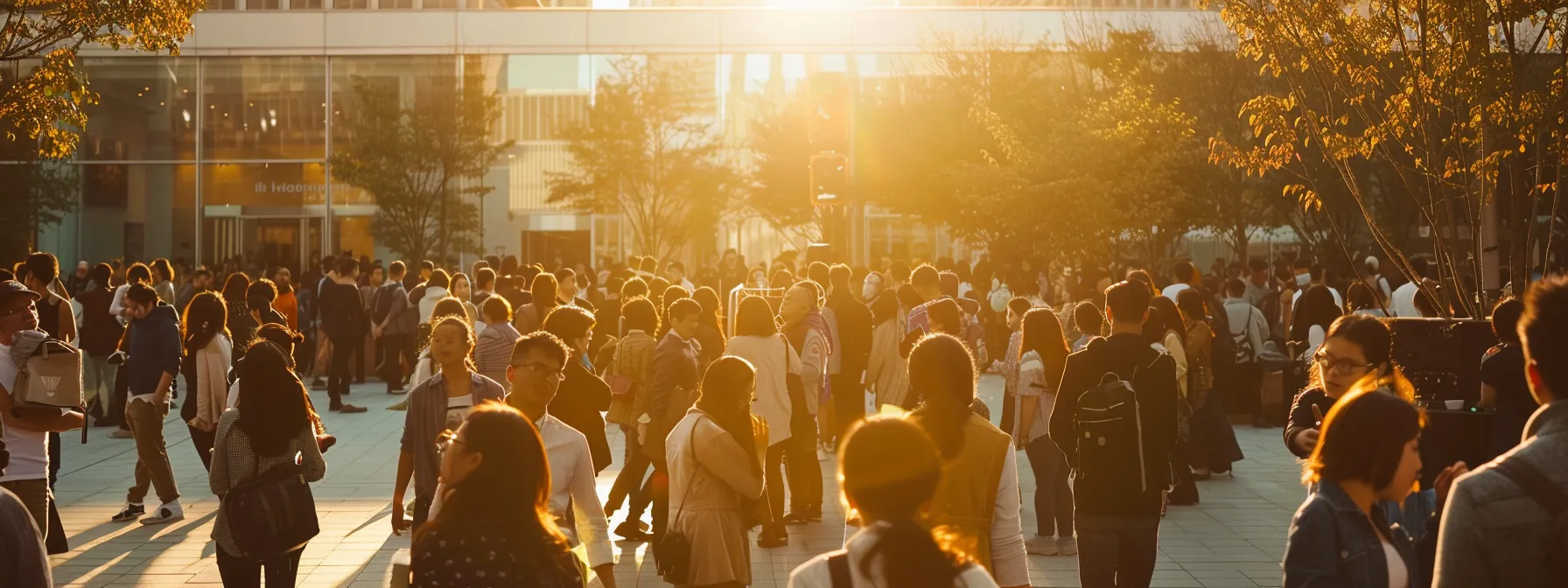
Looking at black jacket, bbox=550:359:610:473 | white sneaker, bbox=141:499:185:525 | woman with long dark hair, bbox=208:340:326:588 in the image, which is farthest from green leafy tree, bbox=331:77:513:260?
woman with long dark hair, bbox=208:340:326:588

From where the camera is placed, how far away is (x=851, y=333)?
11.7 metres

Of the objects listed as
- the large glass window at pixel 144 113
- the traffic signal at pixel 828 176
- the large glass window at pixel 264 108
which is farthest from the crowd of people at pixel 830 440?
the large glass window at pixel 144 113

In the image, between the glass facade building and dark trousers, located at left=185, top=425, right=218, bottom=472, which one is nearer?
dark trousers, located at left=185, top=425, right=218, bottom=472

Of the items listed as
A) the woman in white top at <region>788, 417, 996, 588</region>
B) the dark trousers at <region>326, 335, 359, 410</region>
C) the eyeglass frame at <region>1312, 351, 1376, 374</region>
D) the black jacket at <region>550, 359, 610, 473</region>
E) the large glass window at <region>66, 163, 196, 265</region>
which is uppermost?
the large glass window at <region>66, 163, 196, 265</region>

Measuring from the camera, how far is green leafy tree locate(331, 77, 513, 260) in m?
32.4

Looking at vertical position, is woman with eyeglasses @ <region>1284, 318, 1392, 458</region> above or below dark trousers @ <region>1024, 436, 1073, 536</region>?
above

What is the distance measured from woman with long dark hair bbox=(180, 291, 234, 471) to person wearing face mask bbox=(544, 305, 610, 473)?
7.53ft

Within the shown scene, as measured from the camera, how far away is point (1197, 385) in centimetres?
1127

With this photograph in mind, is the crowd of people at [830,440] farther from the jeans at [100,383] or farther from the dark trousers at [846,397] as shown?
the jeans at [100,383]

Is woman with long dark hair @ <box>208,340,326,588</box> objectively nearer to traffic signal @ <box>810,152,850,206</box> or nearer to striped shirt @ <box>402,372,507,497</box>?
striped shirt @ <box>402,372,507,497</box>

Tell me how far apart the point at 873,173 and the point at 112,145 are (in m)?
19.6

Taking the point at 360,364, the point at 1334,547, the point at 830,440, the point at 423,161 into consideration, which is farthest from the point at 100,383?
the point at 423,161

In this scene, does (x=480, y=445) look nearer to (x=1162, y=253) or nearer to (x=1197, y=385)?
(x=1197, y=385)

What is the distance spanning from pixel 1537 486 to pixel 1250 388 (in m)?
13.7
